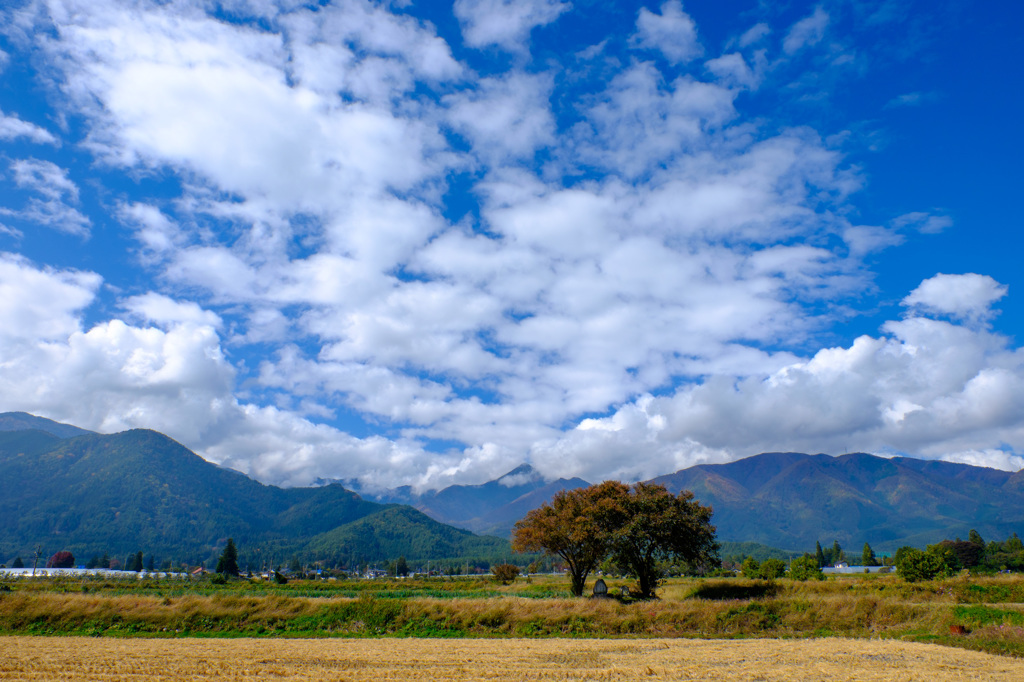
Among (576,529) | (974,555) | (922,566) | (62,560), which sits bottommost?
(62,560)

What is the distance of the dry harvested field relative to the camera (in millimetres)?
17047

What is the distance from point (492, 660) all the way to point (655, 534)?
2504 centimetres

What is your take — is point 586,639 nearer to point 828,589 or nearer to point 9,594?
point 828,589

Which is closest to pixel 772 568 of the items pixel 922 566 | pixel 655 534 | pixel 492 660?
pixel 922 566

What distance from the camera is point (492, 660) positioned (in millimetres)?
19812

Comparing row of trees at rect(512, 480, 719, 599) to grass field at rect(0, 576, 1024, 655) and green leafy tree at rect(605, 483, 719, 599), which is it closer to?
green leafy tree at rect(605, 483, 719, 599)

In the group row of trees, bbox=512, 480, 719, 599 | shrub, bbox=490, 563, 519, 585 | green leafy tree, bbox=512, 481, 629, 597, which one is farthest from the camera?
shrub, bbox=490, 563, 519, 585

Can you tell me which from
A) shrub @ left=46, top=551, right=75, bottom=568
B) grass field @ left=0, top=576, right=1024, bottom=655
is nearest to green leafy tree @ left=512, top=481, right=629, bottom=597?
grass field @ left=0, top=576, right=1024, bottom=655

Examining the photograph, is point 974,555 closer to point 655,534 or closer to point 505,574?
point 505,574

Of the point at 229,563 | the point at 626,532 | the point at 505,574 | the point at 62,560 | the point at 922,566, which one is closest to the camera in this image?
the point at 626,532

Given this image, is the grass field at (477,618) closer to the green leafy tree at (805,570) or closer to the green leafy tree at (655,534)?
the green leafy tree at (655,534)

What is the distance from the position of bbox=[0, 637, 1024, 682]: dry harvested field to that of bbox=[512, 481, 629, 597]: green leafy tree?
665 inches

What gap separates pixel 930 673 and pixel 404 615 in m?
24.1

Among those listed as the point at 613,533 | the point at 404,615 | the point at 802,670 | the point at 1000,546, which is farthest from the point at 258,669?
the point at 1000,546
